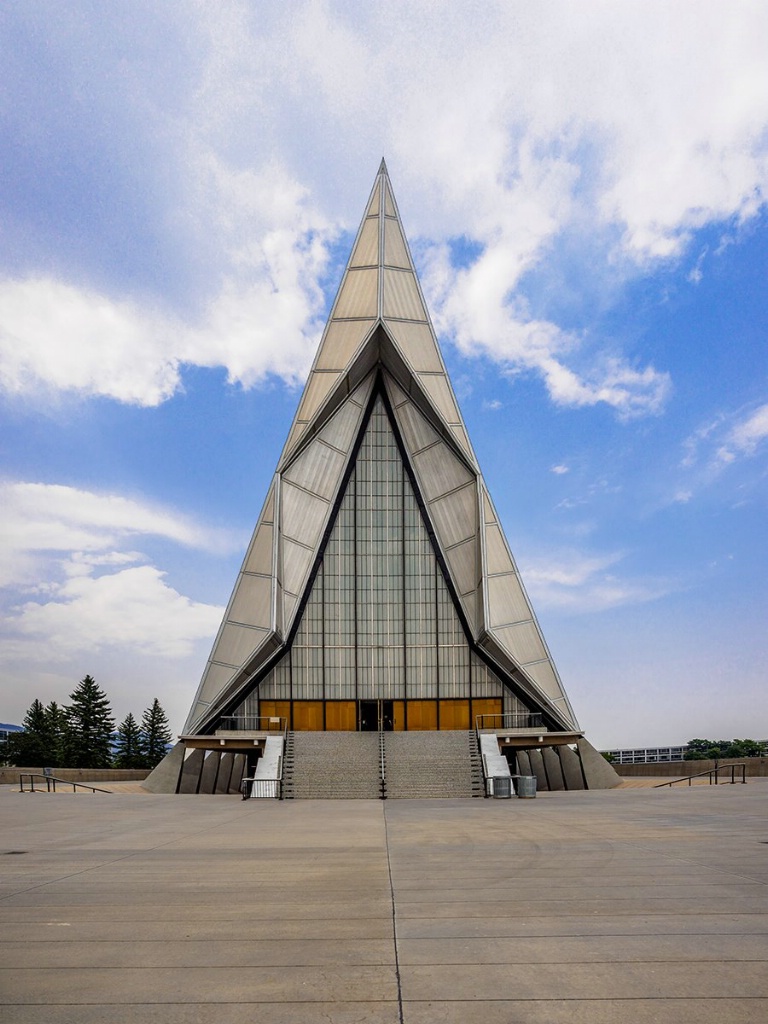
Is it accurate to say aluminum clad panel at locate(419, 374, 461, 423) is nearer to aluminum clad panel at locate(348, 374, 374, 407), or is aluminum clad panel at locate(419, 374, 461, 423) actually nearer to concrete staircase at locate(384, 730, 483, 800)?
aluminum clad panel at locate(348, 374, 374, 407)

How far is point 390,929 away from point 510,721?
3422cm

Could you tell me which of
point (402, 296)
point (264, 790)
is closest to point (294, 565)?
point (264, 790)

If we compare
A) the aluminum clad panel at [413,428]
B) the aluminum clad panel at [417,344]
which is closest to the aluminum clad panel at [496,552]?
the aluminum clad panel at [413,428]

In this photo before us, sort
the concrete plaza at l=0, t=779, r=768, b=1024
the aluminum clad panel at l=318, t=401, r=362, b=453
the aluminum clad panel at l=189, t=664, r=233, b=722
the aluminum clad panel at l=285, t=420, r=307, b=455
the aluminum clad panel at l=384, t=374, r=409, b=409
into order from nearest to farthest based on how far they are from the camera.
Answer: the concrete plaza at l=0, t=779, r=768, b=1024, the aluminum clad panel at l=189, t=664, r=233, b=722, the aluminum clad panel at l=285, t=420, r=307, b=455, the aluminum clad panel at l=318, t=401, r=362, b=453, the aluminum clad panel at l=384, t=374, r=409, b=409

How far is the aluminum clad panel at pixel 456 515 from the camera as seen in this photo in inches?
1551

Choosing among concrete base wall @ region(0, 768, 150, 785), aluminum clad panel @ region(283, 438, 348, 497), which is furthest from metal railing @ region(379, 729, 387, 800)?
concrete base wall @ region(0, 768, 150, 785)

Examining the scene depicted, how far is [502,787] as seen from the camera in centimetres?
2555

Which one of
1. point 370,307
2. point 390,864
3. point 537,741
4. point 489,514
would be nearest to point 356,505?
point 489,514

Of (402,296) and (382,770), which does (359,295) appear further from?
(382,770)

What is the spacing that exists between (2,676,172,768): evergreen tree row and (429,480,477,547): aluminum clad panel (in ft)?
136

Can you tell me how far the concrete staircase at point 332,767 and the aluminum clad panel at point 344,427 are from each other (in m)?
14.5

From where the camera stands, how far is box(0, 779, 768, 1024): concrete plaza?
14.0 ft

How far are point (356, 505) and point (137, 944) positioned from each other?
3621 centimetres

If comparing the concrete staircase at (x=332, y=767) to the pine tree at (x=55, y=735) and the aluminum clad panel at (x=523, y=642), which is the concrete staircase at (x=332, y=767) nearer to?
the aluminum clad panel at (x=523, y=642)
